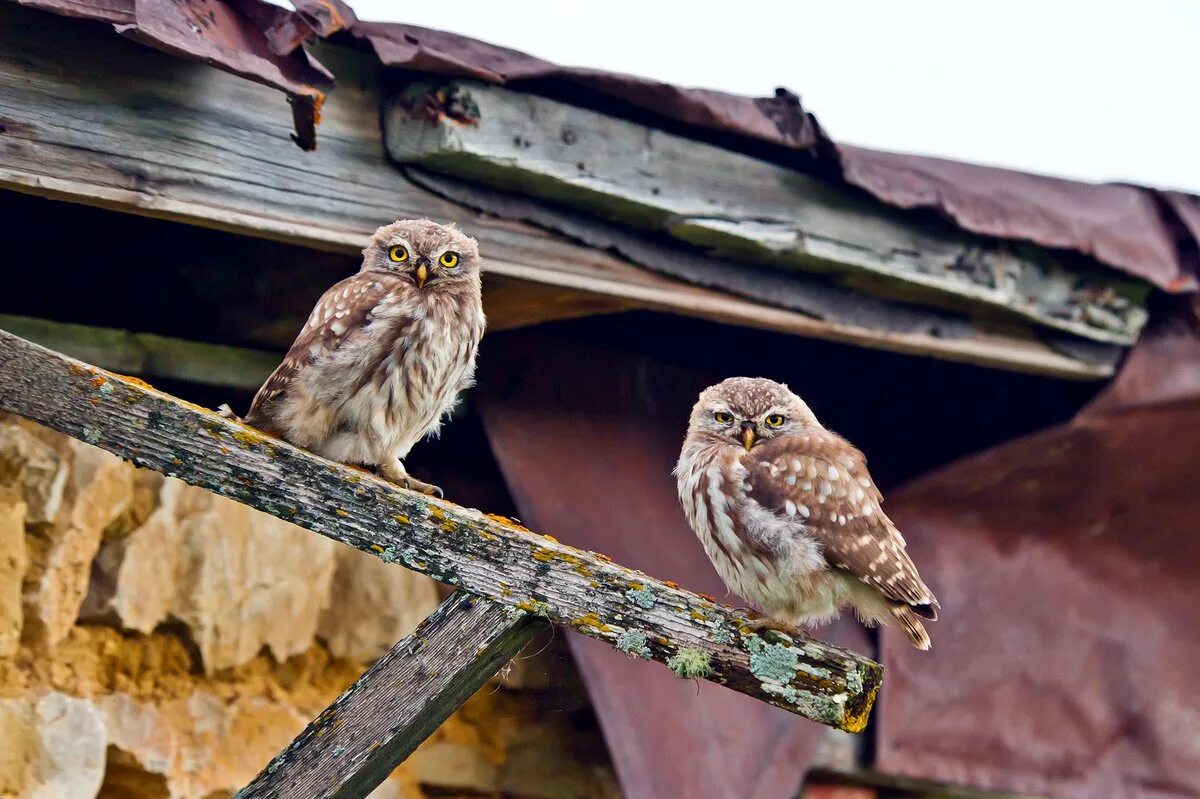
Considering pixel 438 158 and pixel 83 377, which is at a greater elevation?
pixel 438 158

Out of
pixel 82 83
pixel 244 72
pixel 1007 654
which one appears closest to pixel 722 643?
pixel 244 72

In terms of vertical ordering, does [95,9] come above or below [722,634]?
above

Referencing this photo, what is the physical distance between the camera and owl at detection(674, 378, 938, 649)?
279 centimetres

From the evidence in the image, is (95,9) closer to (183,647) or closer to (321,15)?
(321,15)

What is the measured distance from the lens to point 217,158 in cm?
299

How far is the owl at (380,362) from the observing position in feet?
9.62

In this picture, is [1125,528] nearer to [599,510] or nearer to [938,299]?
[938,299]

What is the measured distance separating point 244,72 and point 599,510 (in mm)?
1648

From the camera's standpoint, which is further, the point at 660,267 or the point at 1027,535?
the point at 1027,535

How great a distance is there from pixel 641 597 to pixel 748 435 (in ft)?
2.94

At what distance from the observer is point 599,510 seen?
13.0 feet

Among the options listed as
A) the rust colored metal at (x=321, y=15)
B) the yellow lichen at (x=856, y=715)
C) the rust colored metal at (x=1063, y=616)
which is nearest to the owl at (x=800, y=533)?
the yellow lichen at (x=856, y=715)

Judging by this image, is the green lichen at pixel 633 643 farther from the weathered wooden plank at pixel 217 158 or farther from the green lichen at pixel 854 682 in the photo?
the weathered wooden plank at pixel 217 158

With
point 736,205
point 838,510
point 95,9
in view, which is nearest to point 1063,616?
point 736,205
